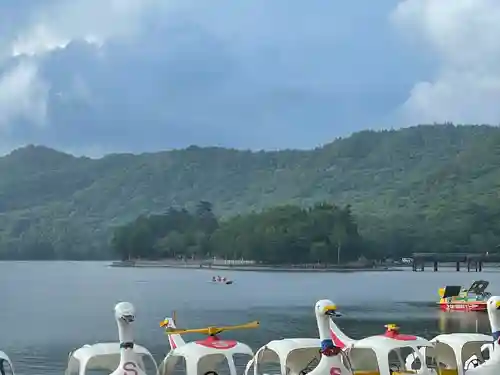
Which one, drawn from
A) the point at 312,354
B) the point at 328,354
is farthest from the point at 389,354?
the point at 328,354

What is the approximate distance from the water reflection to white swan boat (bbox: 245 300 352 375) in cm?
3126

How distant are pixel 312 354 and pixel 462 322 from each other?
43.7 m

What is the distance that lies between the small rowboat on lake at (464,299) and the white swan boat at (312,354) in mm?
50093

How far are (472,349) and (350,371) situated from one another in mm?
3967

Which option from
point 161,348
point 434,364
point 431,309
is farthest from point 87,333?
point 434,364

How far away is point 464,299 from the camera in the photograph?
71188mm

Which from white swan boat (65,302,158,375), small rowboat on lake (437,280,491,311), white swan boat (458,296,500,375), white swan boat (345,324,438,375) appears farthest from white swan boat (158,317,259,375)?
small rowboat on lake (437,280,491,311)

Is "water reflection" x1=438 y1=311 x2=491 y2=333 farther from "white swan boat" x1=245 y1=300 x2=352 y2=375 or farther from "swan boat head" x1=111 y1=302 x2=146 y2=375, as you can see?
"swan boat head" x1=111 y1=302 x2=146 y2=375

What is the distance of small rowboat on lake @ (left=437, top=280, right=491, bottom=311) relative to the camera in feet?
226

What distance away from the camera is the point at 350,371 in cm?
1714

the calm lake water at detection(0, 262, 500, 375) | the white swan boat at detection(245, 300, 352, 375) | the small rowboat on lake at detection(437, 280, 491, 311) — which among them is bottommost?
the calm lake water at detection(0, 262, 500, 375)

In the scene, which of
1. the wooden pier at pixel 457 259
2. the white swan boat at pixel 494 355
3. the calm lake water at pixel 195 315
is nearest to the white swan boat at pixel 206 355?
the white swan boat at pixel 494 355

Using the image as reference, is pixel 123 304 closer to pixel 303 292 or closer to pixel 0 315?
pixel 0 315

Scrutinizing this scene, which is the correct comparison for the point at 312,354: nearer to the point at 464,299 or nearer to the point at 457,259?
the point at 464,299
